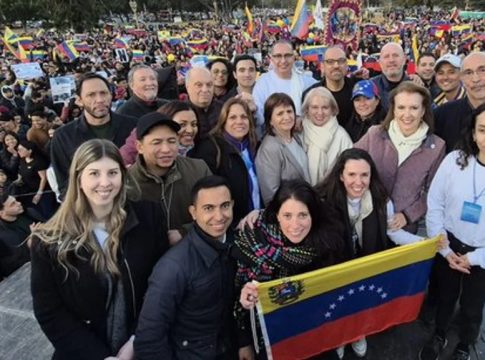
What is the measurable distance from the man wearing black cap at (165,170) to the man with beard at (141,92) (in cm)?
200

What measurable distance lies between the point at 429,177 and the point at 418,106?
600mm

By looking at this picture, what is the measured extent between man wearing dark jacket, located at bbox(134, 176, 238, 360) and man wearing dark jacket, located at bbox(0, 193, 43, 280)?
2.74 meters

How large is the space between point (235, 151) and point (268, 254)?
114 centimetres

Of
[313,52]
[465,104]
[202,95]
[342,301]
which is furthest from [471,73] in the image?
[313,52]

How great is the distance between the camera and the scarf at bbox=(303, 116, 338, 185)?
12.1 feet

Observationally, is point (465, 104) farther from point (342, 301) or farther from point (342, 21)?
point (342, 21)

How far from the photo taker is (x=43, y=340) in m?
3.62

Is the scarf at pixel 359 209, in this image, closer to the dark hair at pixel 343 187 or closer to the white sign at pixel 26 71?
the dark hair at pixel 343 187

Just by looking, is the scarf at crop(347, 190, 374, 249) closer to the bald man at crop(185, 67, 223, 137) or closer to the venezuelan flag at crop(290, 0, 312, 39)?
the bald man at crop(185, 67, 223, 137)

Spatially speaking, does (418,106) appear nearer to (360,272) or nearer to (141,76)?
(360,272)

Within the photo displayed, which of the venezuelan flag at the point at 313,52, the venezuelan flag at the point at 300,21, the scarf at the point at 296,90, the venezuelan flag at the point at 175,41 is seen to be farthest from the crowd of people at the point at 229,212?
the venezuelan flag at the point at 175,41

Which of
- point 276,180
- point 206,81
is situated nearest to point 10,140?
point 206,81

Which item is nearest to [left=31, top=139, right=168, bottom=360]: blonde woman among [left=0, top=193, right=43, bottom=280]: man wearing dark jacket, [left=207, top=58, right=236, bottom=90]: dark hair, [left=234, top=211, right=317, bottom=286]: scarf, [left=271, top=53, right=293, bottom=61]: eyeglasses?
[left=234, top=211, right=317, bottom=286]: scarf

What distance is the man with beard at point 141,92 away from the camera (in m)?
4.76
